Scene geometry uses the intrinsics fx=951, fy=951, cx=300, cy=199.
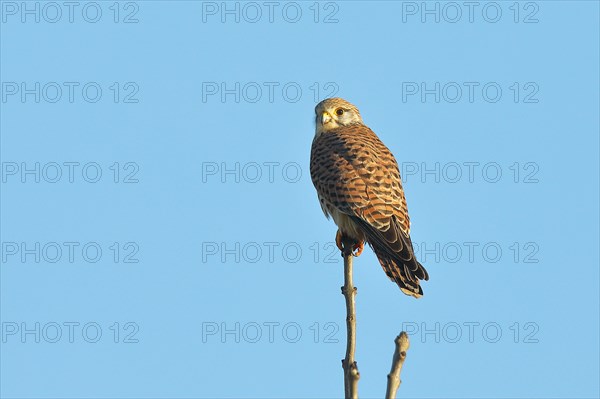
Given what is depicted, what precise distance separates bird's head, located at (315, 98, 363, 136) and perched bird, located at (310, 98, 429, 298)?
0.52 meters

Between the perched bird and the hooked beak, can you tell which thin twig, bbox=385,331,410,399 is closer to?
the perched bird

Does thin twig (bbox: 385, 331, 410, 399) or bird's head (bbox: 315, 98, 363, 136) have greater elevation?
bird's head (bbox: 315, 98, 363, 136)

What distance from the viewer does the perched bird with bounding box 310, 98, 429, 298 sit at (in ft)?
20.5

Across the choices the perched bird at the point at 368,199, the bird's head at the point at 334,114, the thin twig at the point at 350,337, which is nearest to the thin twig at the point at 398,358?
the thin twig at the point at 350,337

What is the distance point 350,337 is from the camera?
11.2 ft

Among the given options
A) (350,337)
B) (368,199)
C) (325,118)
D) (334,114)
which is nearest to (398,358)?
(350,337)

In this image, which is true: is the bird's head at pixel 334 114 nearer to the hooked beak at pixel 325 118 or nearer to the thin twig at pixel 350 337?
the hooked beak at pixel 325 118

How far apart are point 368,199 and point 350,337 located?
11.3ft

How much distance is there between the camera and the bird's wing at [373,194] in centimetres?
622

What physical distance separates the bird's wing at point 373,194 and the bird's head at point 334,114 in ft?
2.10

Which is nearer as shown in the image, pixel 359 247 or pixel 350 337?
pixel 350 337

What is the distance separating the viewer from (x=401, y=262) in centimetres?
621

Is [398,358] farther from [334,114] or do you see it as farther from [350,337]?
[334,114]

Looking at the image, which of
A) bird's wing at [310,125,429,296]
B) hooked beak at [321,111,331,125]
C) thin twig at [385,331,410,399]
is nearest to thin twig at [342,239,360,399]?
thin twig at [385,331,410,399]
